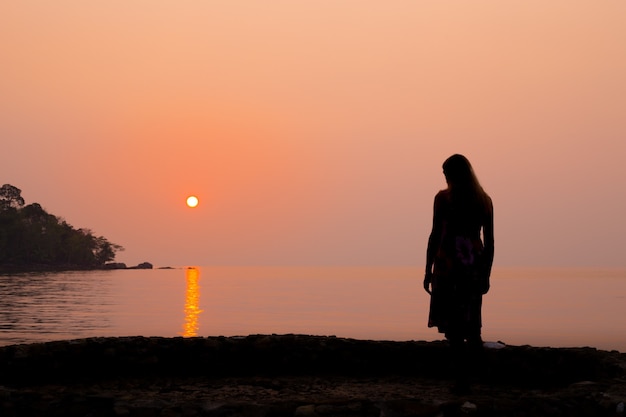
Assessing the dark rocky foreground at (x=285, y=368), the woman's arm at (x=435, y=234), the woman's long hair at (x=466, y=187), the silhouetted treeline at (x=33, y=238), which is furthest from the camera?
the silhouetted treeline at (x=33, y=238)

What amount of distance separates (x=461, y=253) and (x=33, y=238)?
136599 millimetres

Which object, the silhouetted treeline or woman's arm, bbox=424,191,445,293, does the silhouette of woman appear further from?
the silhouetted treeline

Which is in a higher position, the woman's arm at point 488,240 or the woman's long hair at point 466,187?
the woman's long hair at point 466,187

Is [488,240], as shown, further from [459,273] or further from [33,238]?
[33,238]

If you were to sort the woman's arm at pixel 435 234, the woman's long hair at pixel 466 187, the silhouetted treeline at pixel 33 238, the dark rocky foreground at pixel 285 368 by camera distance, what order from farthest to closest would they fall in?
the silhouetted treeline at pixel 33 238 → the dark rocky foreground at pixel 285 368 → the woman's arm at pixel 435 234 → the woman's long hair at pixel 466 187

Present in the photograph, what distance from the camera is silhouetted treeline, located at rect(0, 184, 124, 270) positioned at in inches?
5236

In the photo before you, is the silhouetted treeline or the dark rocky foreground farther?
the silhouetted treeline

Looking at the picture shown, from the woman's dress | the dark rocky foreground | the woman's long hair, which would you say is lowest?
the dark rocky foreground

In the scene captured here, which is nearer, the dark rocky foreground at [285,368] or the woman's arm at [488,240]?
the woman's arm at [488,240]

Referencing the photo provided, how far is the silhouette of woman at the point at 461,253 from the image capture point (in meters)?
7.63

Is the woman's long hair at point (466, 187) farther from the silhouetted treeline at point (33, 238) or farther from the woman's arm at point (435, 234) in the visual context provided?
the silhouetted treeline at point (33, 238)

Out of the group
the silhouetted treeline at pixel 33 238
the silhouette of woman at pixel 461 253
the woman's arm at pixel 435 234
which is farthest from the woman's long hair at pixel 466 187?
the silhouetted treeline at pixel 33 238

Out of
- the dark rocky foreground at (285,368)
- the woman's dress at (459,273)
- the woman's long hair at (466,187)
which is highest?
the woman's long hair at (466,187)

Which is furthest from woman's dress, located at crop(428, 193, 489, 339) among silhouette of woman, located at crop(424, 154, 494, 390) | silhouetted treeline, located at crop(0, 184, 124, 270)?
silhouetted treeline, located at crop(0, 184, 124, 270)
